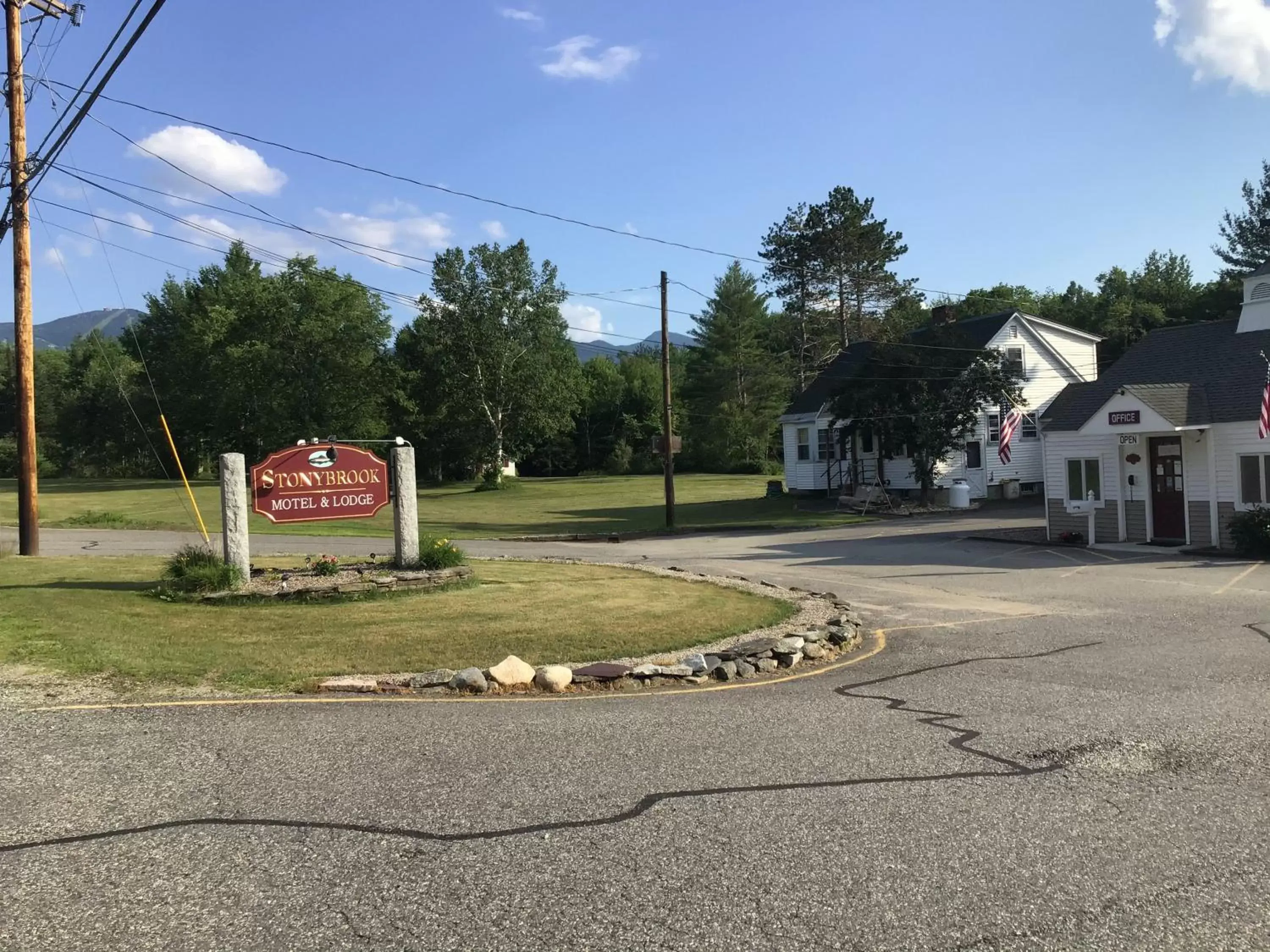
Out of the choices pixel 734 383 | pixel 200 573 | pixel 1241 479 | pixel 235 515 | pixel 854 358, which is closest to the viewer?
pixel 200 573

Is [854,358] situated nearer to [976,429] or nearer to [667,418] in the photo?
[976,429]

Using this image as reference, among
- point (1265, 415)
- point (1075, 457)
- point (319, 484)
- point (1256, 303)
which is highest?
point (1256, 303)

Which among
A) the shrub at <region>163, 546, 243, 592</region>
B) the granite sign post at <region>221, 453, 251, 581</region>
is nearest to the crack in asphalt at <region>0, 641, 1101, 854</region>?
the shrub at <region>163, 546, 243, 592</region>

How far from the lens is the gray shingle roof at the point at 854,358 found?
1494 inches

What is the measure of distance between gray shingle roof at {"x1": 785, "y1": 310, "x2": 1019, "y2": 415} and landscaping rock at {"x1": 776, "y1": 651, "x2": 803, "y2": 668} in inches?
1113

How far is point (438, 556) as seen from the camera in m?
15.4

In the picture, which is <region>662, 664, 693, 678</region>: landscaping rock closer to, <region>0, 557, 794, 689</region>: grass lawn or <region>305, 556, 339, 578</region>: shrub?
<region>0, 557, 794, 689</region>: grass lawn

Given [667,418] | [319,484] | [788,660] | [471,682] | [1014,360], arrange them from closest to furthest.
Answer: [471,682] → [788,660] → [319,484] → [667,418] → [1014,360]

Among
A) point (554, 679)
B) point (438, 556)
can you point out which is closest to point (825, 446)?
point (438, 556)

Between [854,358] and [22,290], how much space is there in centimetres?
3318

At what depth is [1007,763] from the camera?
6.18 m

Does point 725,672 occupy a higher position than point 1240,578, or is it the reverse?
point 725,672

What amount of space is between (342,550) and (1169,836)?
22.0m

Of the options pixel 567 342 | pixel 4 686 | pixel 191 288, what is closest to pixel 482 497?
pixel 567 342
